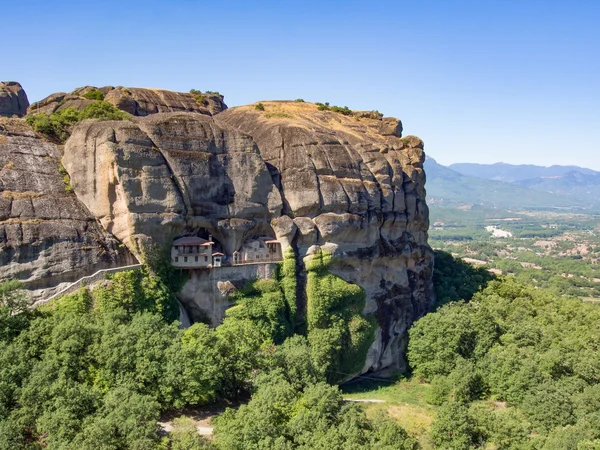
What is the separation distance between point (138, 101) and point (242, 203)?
2187cm

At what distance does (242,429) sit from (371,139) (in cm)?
3289

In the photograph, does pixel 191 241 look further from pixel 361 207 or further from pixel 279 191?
pixel 361 207

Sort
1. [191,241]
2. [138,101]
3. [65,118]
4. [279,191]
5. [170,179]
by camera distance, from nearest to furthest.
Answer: [170,179]
[191,241]
[65,118]
[279,191]
[138,101]

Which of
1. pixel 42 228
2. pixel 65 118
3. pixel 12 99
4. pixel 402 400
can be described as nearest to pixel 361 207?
pixel 402 400

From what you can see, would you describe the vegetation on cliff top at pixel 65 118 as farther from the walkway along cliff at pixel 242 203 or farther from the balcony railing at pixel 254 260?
the balcony railing at pixel 254 260

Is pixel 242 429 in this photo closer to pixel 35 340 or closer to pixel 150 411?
pixel 150 411

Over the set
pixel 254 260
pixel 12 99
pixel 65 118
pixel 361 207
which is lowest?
pixel 254 260

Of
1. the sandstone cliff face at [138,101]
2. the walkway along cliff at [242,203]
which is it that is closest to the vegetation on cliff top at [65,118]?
the walkway along cliff at [242,203]

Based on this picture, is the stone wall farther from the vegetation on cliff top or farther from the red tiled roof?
the vegetation on cliff top

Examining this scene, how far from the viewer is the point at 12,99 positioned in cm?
6581

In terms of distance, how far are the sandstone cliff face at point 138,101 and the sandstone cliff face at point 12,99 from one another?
8.18 m

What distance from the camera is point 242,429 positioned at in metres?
27.4

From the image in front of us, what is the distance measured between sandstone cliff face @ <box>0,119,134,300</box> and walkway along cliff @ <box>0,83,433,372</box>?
99mm

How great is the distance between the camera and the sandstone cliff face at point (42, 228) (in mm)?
33500
